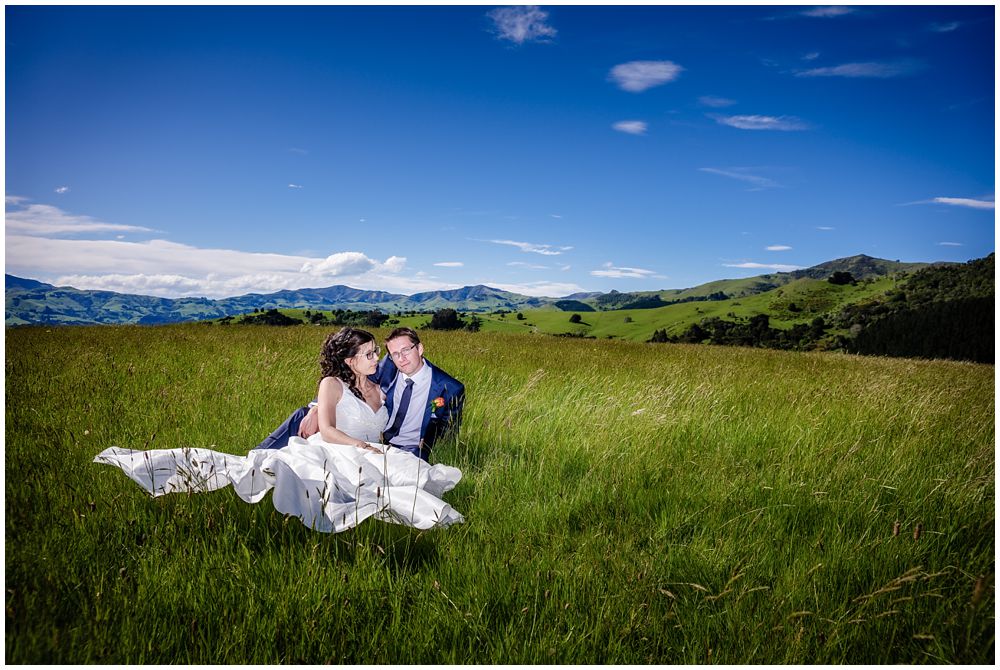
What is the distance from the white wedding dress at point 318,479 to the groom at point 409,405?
0.31 metres

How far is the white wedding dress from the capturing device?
301cm

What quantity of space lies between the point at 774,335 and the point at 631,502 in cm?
11143

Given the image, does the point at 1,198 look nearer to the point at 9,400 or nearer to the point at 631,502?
the point at 9,400

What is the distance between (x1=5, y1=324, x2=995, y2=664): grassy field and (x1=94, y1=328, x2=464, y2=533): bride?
0.43 ft

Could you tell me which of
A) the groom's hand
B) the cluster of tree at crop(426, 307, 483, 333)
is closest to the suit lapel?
the groom's hand

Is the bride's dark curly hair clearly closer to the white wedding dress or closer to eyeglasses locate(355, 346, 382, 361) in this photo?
eyeglasses locate(355, 346, 382, 361)

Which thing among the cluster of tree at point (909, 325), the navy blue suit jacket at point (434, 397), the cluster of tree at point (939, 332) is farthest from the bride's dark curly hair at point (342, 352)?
the cluster of tree at point (939, 332)

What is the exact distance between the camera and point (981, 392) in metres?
8.57

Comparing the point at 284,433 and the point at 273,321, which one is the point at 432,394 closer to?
the point at 284,433

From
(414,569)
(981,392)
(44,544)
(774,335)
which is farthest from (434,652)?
(774,335)

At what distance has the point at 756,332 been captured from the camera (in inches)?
4163

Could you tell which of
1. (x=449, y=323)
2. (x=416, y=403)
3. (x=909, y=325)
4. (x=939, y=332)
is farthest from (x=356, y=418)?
(x=909, y=325)

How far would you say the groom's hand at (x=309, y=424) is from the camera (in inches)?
172

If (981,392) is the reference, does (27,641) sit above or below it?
below
